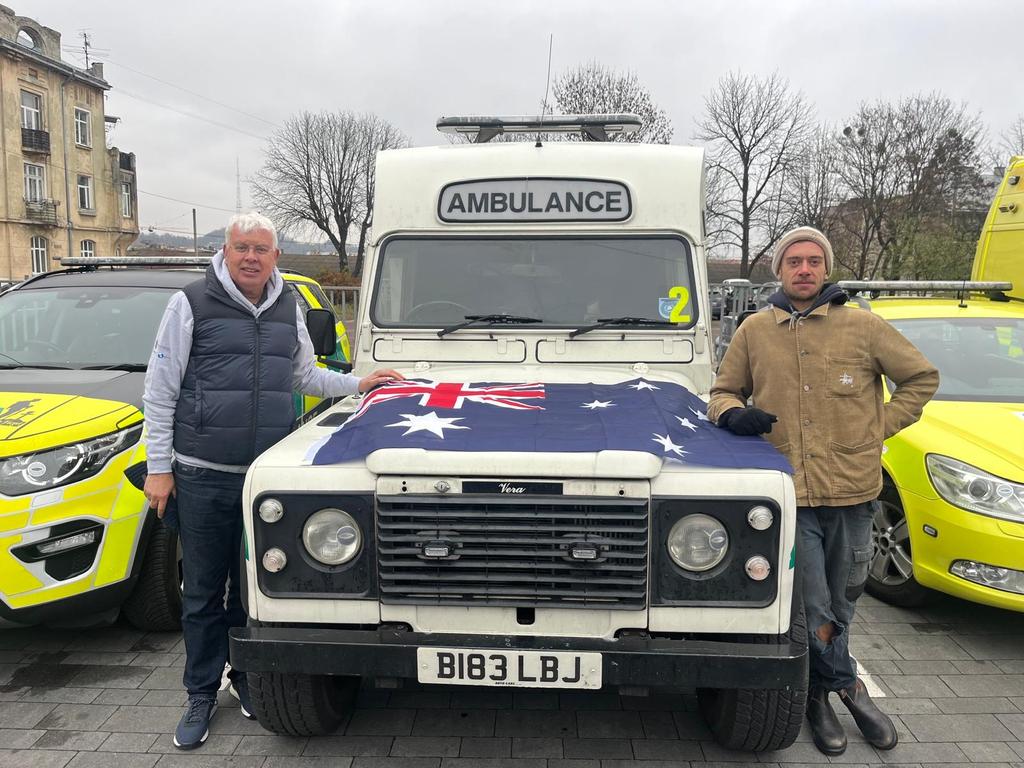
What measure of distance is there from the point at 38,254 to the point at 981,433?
40.0m

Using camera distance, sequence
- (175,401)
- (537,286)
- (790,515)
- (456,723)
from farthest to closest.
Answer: (537,286), (456,723), (175,401), (790,515)

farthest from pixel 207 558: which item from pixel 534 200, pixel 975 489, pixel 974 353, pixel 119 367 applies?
pixel 974 353

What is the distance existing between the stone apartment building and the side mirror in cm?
3539

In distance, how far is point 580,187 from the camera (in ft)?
14.0

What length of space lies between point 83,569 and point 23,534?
13.2 inches

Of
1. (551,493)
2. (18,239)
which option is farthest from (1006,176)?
(18,239)

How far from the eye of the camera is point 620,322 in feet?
13.5

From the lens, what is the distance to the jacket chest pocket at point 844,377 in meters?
3.13

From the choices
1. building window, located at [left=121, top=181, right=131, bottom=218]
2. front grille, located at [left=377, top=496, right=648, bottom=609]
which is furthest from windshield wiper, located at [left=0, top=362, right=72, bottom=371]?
building window, located at [left=121, top=181, right=131, bottom=218]

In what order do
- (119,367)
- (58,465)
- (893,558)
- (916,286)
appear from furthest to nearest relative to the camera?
(916,286) → (893,558) → (119,367) → (58,465)

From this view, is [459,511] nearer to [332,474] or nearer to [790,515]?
[332,474]

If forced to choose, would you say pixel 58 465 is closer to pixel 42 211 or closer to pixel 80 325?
pixel 80 325

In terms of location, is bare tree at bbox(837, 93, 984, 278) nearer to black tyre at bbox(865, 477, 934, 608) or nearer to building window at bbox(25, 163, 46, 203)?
black tyre at bbox(865, 477, 934, 608)

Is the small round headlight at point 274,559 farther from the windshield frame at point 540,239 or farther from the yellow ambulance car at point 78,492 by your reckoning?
the windshield frame at point 540,239
